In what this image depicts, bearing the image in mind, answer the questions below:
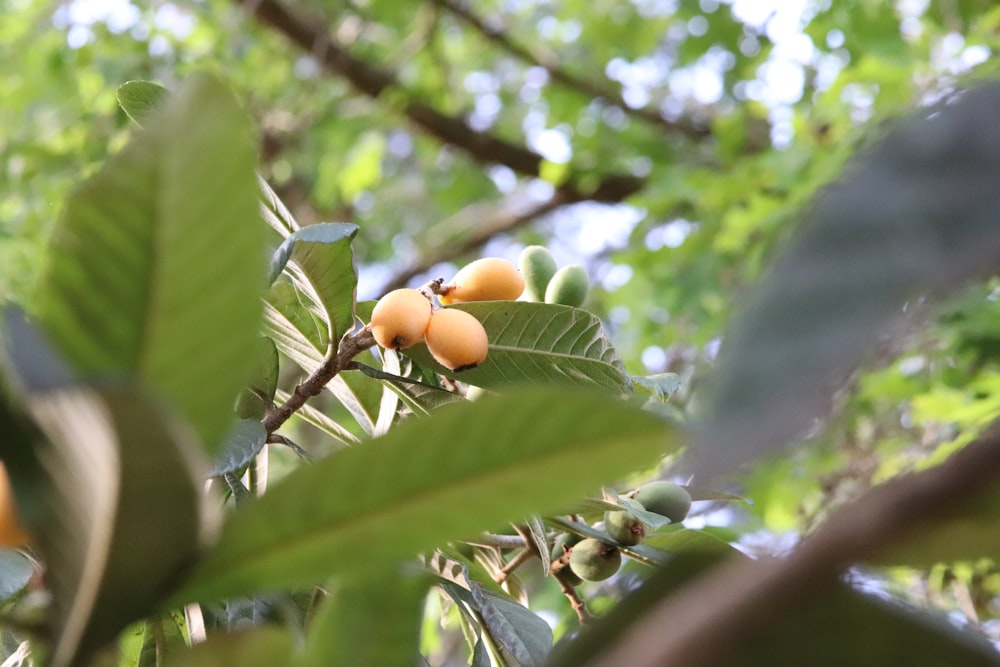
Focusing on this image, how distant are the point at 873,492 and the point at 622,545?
41 cm

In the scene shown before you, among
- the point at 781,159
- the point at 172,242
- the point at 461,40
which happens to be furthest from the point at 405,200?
the point at 172,242

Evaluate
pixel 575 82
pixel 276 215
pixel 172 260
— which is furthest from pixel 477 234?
pixel 172 260

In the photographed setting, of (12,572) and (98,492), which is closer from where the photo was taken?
(98,492)

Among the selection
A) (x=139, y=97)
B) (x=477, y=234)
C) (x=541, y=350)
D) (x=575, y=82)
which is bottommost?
(x=477, y=234)

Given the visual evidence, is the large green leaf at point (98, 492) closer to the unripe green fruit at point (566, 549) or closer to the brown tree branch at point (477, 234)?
the unripe green fruit at point (566, 549)

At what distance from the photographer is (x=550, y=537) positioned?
2.22 ft

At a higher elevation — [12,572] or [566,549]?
[12,572]

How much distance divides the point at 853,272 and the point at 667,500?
17.9 inches

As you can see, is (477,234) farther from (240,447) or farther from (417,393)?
(240,447)

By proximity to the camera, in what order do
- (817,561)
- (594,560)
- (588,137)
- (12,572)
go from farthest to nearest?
(588,137), (594,560), (12,572), (817,561)

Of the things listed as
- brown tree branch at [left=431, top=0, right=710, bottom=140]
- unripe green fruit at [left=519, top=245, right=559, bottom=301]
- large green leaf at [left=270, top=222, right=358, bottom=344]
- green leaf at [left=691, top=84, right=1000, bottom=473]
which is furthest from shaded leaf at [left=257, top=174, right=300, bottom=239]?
brown tree branch at [left=431, top=0, right=710, bottom=140]

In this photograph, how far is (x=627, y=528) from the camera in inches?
23.0

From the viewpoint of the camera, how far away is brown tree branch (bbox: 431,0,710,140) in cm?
314

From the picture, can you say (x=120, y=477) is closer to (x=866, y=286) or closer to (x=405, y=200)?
(x=866, y=286)
